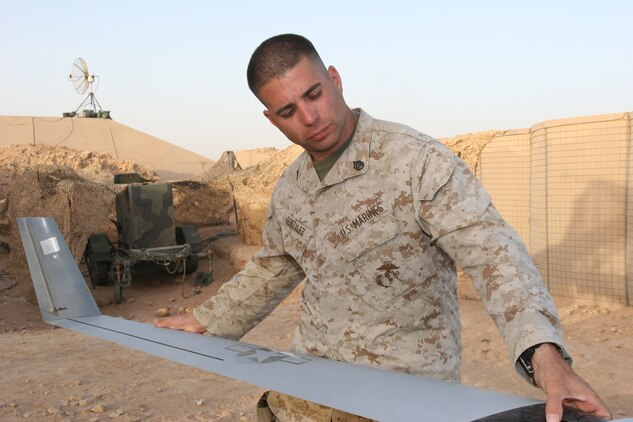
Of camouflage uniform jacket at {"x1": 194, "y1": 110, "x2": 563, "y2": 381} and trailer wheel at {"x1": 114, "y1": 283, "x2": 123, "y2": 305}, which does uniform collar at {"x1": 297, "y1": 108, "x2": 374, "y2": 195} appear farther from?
trailer wheel at {"x1": 114, "y1": 283, "x2": 123, "y2": 305}

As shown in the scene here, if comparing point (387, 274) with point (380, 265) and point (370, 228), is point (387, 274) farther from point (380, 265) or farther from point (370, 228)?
point (370, 228)

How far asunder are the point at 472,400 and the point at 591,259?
619 cm

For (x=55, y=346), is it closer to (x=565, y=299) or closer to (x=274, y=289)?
(x=274, y=289)

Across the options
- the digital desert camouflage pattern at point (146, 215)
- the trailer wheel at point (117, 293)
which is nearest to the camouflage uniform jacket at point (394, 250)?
the trailer wheel at point (117, 293)

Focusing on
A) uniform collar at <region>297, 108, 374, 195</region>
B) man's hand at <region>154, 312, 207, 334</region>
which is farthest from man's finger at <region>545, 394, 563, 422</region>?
man's hand at <region>154, 312, 207, 334</region>

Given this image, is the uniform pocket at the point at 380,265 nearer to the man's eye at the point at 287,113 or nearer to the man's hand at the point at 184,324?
the man's eye at the point at 287,113

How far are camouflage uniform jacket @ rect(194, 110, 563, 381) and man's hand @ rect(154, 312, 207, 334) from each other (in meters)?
0.47

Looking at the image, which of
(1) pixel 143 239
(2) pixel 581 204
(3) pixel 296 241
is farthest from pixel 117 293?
(3) pixel 296 241

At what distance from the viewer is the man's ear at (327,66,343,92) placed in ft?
6.59

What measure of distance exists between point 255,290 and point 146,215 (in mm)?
9169

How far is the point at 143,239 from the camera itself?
11062 millimetres

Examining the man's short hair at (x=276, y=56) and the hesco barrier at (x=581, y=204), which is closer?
the man's short hair at (x=276, y=56)

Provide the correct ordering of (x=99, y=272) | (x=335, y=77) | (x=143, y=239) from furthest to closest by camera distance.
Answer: (x=143, y=239)
(x=99, y=272)
(x=335, y=77)

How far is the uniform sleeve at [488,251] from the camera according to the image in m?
1.48
